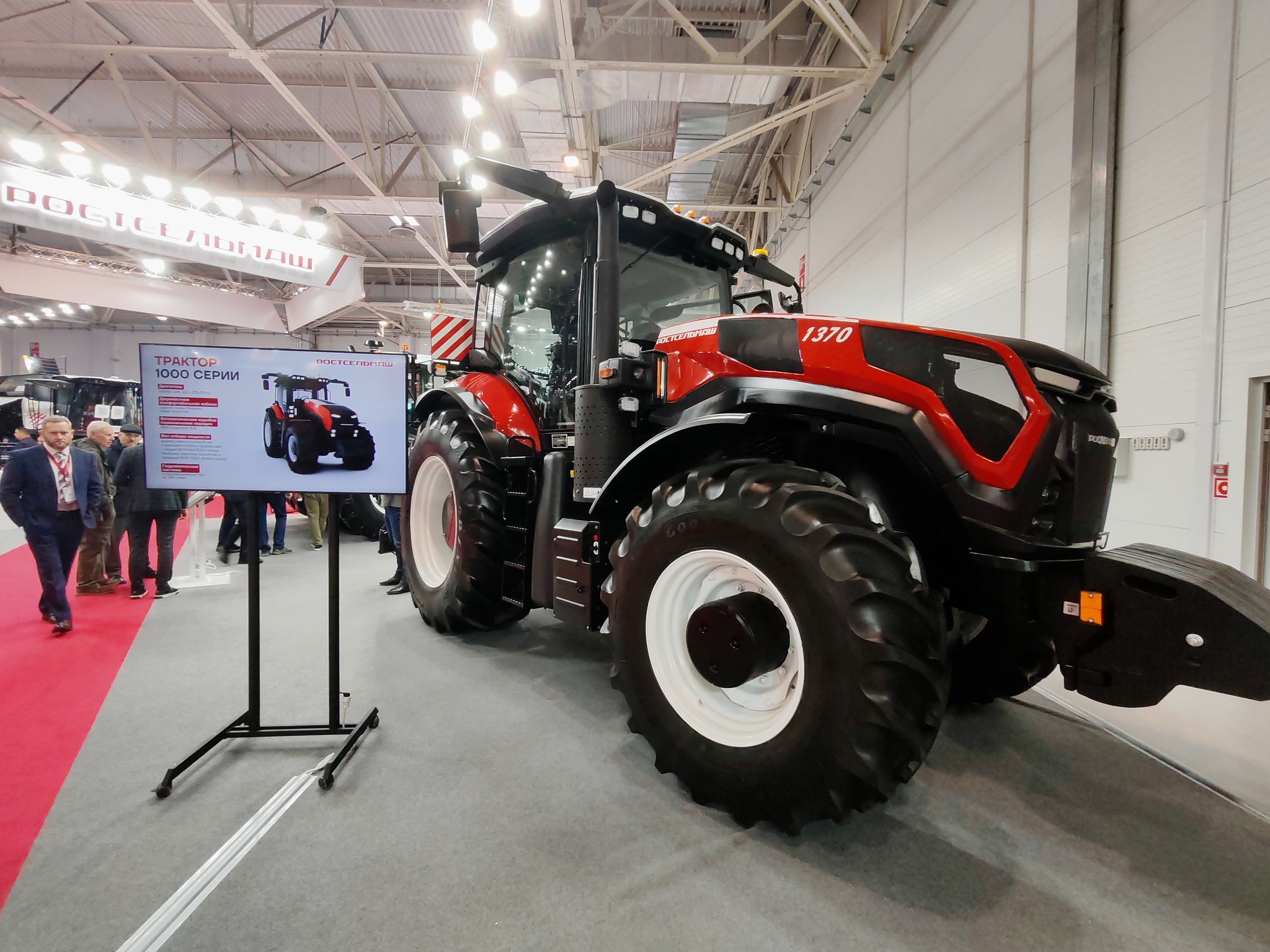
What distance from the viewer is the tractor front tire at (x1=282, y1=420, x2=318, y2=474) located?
203 cm

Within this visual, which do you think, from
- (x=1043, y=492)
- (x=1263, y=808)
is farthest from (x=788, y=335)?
(x=1263, y=808)

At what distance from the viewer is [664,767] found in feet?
5.96

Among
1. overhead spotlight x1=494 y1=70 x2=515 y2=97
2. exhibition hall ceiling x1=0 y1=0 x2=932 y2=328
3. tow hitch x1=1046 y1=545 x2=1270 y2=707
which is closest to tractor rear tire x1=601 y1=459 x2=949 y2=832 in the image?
tow hitch x1=1046 y1=545 x2=1270 y2=707

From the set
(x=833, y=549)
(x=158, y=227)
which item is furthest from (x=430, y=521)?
(x=158, y=227)

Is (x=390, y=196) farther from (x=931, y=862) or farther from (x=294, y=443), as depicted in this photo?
(x=931, y=862)

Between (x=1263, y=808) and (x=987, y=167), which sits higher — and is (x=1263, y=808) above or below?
below

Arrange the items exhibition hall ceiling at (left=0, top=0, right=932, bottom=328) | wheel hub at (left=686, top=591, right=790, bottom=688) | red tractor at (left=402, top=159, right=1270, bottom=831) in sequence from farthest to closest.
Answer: exhibition hall ceiling at (left=0, top=0, right=932, bottom=328) < wheel hub at (left=686, top=591, right=790, bottom=688) < red tractor at (left=402, top=159, right=1270, bottom=831)

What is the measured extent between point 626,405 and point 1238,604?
185cm

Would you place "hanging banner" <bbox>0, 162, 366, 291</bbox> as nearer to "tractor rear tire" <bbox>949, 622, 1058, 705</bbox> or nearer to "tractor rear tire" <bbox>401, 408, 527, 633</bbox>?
"tractor rear tire" <bbox>401, 408, 527, 633</bbox>

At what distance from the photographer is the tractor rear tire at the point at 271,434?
6.70 feet

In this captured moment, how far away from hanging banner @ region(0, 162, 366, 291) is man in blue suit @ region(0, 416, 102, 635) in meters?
5.89

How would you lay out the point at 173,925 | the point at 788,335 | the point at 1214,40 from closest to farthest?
the point at 173,925 < the point at 788,335 < the point at 1214,40

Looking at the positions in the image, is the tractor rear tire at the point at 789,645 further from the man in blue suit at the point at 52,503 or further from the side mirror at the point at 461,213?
the man in blue suit at the point at 52,503

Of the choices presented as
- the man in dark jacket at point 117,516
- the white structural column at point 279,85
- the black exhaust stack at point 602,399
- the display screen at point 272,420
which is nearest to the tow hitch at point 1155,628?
the black exhaust stack at point 602,399
